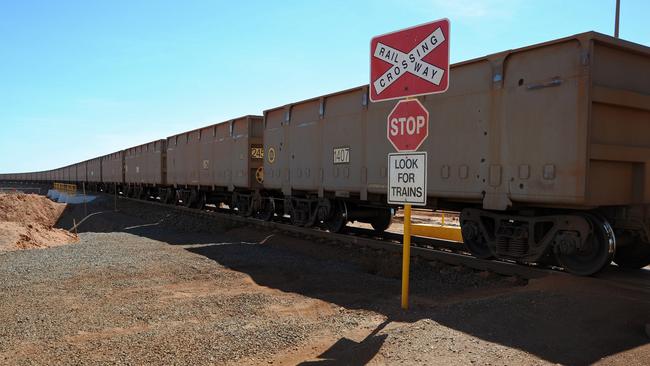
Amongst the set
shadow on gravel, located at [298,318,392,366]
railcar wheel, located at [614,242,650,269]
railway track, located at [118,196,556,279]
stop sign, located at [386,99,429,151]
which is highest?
stop sign, located at [386,99,429,151]

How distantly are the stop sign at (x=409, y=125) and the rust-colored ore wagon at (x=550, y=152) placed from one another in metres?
2.48

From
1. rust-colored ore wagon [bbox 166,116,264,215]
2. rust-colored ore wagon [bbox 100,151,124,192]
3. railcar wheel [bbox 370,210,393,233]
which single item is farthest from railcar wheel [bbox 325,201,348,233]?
rust-colored ore wagon [bbox 100,151,124,192]

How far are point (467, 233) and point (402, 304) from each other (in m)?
3.25

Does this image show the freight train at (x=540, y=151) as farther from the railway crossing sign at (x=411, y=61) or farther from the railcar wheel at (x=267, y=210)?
the railcar wheel at (x=267, y=210)

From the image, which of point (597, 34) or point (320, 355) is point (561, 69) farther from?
point (320, 355)

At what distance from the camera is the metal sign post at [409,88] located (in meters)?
5.00

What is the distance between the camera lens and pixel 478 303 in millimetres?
5512

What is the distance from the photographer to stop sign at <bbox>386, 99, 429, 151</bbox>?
5.13m

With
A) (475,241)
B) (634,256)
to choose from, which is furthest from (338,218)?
(634,256)

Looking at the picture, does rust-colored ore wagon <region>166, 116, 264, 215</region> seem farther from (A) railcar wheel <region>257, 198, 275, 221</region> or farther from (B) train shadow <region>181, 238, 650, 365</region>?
(B) train shadow <region>181, 238, 650, 365</region>

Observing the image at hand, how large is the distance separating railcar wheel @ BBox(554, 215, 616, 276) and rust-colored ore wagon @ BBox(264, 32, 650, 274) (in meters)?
0.01

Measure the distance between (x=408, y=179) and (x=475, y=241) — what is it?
3.78m

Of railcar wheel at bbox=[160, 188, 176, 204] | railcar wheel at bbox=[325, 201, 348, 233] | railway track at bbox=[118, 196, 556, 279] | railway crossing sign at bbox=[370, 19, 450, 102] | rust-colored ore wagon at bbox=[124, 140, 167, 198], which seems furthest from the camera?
rust-colored ore wagon at bbox=[124, 140, 167, 198]

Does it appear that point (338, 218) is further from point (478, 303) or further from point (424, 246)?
point (478, 303)
